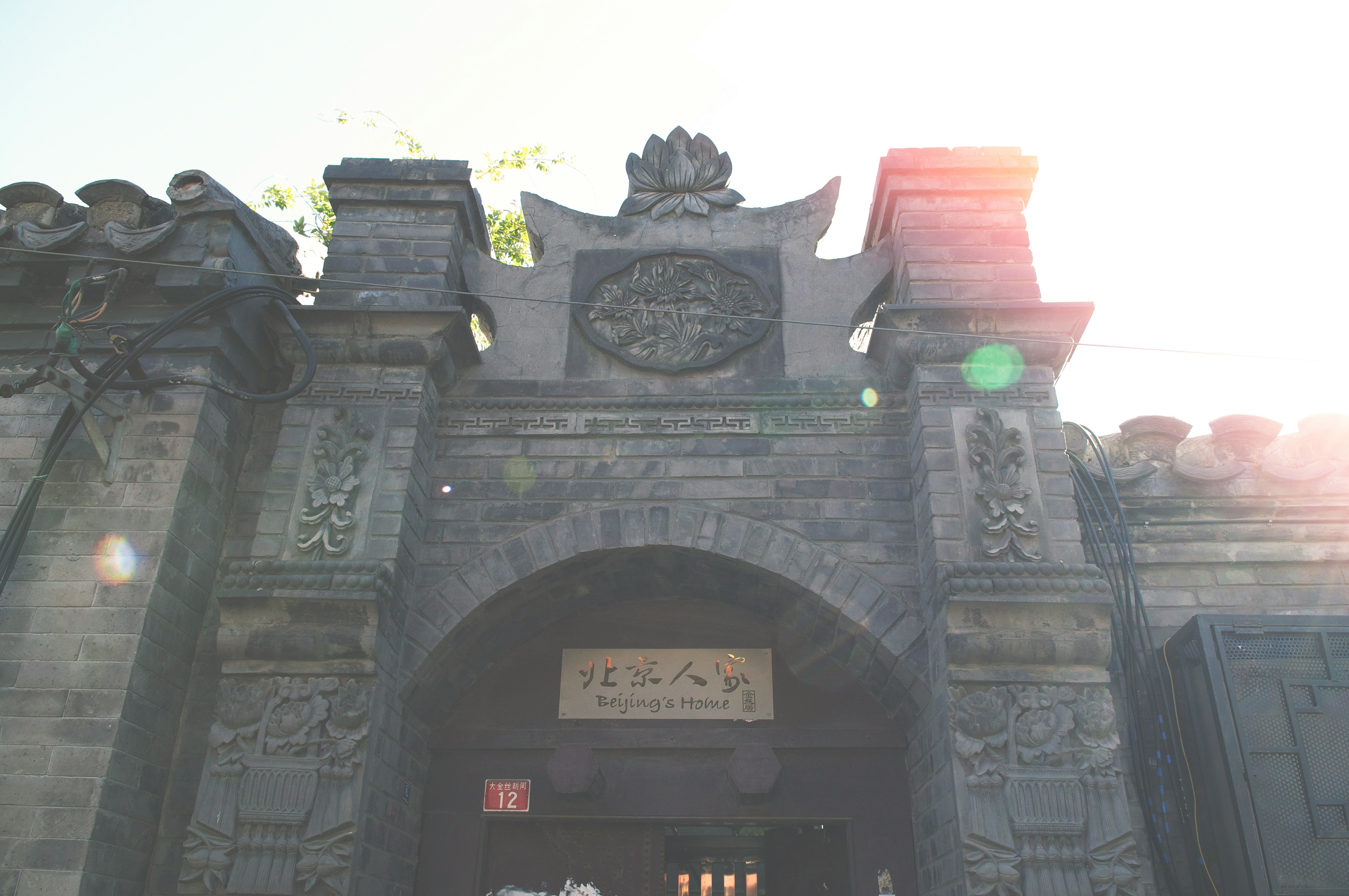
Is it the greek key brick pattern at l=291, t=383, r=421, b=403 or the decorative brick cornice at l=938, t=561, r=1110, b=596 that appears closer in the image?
the decorative brick cornice at l=938, t=561, r=1110, b=596

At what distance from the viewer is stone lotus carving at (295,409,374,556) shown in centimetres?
609

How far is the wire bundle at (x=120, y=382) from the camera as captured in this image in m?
5.84

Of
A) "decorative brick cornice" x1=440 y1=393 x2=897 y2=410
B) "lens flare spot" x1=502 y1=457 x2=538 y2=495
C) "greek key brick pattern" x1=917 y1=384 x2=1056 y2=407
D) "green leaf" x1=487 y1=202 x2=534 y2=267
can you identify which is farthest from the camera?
"green leaf" x1=487 y1=202 x2=534 y2=267

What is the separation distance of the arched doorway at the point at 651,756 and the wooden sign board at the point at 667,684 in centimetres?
5

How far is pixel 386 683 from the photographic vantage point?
5.96m

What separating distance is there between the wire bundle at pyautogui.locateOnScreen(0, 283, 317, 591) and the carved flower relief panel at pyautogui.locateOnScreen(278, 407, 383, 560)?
349 mm

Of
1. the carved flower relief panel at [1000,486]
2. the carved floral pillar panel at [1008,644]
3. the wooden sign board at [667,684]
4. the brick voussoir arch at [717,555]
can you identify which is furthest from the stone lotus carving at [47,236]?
the carved flower relief panel at [1000,486]

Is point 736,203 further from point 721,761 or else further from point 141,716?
point 141,716

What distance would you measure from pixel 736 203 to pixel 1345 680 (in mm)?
5237

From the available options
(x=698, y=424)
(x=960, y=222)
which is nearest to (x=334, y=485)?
(x=698, y=424)

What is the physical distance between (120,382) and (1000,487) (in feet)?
18.3

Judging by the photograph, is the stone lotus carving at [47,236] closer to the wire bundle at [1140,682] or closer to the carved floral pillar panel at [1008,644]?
the carved floral pillar panel at [1008,644]

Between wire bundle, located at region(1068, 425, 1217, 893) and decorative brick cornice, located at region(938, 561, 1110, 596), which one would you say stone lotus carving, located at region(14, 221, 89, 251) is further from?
wire bundle, located at region(1068, 425, 1217, 893)

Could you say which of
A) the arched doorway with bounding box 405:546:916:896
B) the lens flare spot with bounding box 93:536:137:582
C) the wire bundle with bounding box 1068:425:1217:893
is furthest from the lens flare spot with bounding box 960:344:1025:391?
the lens flare spot with bounding box 93:536:137:582
